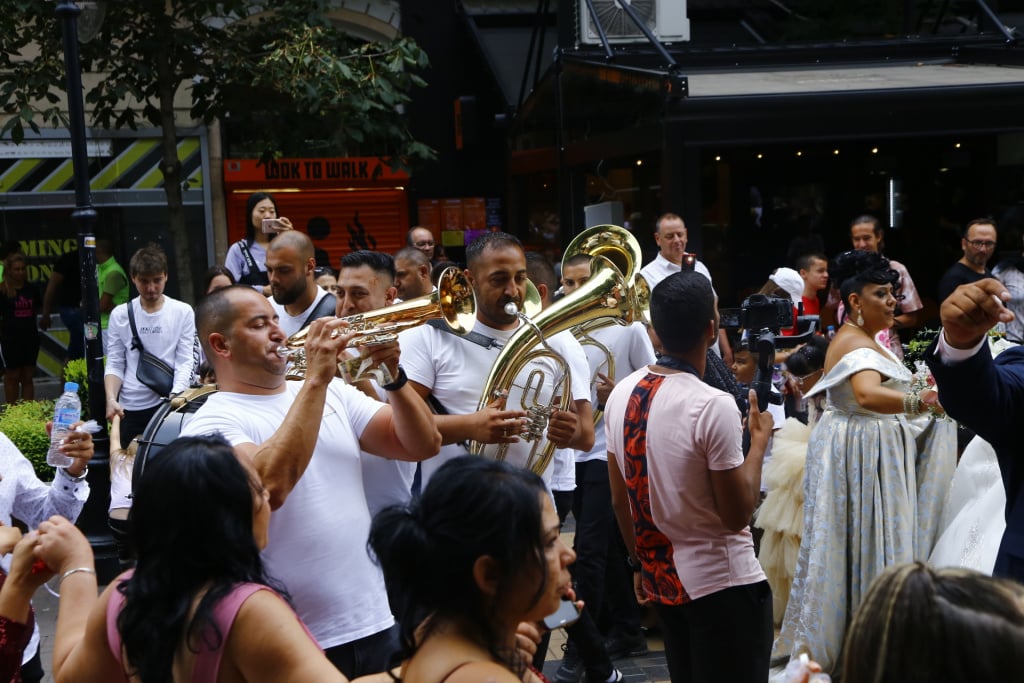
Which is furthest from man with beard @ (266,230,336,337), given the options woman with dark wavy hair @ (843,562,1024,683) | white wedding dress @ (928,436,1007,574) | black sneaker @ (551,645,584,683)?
woman with dark wavy hair @ (843,562,1024,683)

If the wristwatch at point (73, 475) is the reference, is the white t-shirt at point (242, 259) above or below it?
above

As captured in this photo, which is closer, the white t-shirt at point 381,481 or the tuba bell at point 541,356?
the white t-shirt at point 381,481

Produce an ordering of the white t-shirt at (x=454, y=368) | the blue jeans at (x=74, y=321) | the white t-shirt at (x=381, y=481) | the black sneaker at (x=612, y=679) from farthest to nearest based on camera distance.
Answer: the blue jeans at (x=74, y=321)
the black sneaker at (x=612, y=679)
the white t-shirt at (x=454, y=368)
the white t-shirt at (x=381, y=481)

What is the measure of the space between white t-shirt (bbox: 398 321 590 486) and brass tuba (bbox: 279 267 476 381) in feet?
0.39

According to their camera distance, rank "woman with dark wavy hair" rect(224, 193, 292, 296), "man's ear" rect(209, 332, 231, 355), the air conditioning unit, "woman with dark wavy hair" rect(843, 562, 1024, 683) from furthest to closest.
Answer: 1. the air conditioning unit
2. "woman with dark wavy hair" rect(224, 193, 292, 296)
3. "man's ear" rect(209, 332, 231, 355)
4. "woman with dark wavy hair" rect(843, 562, 1024, 683)

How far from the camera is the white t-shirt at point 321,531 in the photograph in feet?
10.5

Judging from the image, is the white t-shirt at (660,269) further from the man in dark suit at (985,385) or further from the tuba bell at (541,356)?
the man in dark suit at (985,385)

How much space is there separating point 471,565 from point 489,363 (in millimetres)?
2247

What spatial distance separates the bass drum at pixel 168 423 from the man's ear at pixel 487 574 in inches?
68.2

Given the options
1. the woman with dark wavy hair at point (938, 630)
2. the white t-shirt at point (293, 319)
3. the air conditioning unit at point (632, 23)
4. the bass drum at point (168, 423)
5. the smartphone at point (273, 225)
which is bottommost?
the bass drum at point (168, 423)

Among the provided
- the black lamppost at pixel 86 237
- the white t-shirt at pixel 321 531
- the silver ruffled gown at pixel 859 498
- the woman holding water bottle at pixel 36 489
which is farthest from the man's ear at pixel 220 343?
the black lamppost at pixel 86 237

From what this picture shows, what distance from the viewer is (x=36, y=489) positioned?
3.77 metres

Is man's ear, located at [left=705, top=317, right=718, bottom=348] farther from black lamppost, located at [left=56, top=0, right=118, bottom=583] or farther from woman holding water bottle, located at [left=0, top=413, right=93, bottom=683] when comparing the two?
black lamppost, located at [left=56, top=0, right=118, bottom=583]

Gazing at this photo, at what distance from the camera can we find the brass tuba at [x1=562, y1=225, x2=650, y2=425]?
15.9 feet
